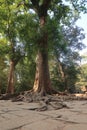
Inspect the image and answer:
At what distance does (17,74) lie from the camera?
33438 millimetres

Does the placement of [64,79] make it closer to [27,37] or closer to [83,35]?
[83,35]

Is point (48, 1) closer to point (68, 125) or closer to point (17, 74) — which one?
point (68, 125)

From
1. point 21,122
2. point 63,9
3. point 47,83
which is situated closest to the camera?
point 21,122

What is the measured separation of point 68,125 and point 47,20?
456 inches

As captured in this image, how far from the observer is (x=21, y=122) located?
4.47m

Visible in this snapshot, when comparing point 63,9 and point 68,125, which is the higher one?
point 63,9

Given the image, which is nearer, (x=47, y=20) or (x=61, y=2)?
(x=47, y=20)

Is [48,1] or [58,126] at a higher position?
[48,1]

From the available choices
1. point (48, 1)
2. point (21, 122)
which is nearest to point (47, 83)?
point (48, 1)

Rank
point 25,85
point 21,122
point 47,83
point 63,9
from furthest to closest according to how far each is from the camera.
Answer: point 25,85 < point 63,9 < point 47,83 < point 21,122

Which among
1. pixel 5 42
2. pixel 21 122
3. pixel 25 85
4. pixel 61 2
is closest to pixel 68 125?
pixel 21 122

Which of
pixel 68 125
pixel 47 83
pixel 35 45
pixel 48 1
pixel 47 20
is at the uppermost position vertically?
pixel 48 1

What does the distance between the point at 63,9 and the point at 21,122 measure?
12.4 meters

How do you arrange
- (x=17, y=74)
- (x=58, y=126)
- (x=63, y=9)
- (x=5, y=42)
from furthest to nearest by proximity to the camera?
(x=17, y=74), (x=5, y=42), (x=63, y=9), (x=58, y=126)
